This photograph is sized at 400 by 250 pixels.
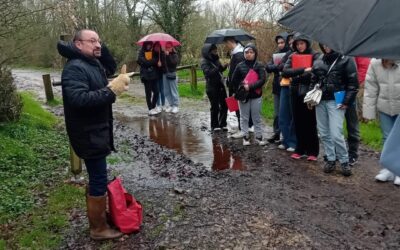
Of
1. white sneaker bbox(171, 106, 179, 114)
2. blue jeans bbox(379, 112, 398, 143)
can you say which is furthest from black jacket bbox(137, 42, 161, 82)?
blue jeans bbox(379, 112, 398, 143)

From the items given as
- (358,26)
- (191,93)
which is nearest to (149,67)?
(191,93)

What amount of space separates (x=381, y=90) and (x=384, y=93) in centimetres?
6

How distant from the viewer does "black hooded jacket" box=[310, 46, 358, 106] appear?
19.3 ft

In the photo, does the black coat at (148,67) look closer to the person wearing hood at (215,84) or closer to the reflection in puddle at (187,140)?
the reflection in puddle at (187,140)

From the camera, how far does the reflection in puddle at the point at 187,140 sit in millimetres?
7217

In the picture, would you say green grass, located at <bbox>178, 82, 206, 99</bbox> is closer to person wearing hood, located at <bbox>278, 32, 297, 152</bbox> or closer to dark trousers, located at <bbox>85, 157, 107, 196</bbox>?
person wearing hood, located at <bbox>278, 32, 297, 152</bbox>

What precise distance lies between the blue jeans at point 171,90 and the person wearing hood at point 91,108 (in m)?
7.05

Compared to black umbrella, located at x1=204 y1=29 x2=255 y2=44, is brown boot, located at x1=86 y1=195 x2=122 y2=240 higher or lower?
lower

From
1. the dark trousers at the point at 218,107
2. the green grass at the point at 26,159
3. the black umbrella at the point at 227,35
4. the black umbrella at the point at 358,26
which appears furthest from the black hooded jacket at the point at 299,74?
the green grass at the point at 26,159

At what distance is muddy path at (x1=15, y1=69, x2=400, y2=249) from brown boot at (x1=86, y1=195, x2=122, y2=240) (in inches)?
3.4

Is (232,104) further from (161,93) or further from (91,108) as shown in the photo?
(91,108)

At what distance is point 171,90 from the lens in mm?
11586

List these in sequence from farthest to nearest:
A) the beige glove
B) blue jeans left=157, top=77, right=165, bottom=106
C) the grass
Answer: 1. blue jeans left=157, top=77, right=165, bottom=106
2. the grass
3. the beige glove

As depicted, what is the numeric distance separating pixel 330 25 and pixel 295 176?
392cm
